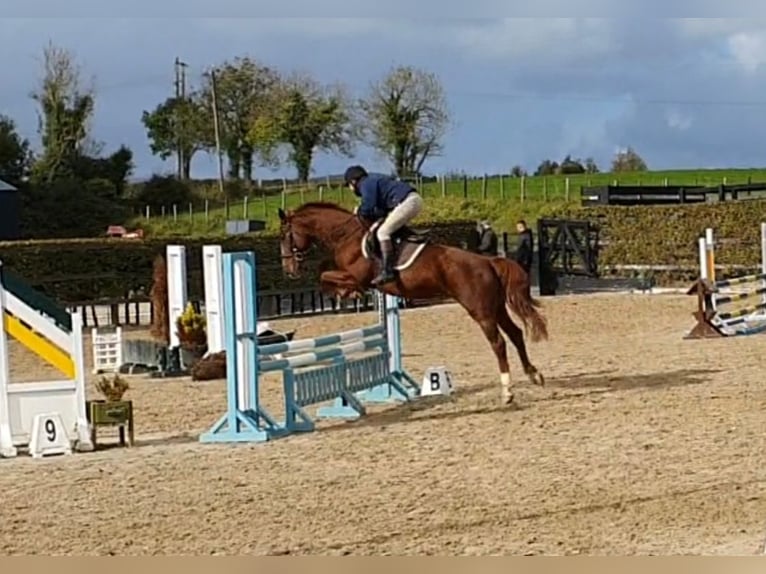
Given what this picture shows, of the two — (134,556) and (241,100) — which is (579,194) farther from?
(134,556)

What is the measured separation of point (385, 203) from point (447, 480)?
2.65m

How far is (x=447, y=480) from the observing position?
5.67 meters

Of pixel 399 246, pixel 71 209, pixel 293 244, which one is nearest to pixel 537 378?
pixel 399 246

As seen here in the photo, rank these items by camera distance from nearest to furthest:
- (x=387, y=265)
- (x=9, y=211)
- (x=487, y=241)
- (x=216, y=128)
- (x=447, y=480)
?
(x=447, y=480) → (x=387, y=265) → (x=487, y=241) → (x=216, y=128) → (x=9, y=211)

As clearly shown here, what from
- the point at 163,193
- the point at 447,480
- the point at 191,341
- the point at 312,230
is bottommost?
the point at 447,480

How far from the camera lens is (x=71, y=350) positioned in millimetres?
6688

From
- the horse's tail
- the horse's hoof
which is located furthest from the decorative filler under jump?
the horse's tail

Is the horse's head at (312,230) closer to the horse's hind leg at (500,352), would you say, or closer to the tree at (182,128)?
the horse's hind leg at (500,352)

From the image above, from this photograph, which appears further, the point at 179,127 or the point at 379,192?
the point at 179,127

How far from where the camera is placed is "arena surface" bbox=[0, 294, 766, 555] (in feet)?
15.1

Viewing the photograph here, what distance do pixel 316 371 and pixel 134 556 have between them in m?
3.21

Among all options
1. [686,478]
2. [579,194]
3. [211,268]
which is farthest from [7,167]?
[686,478]

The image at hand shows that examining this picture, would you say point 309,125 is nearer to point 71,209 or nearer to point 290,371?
point 71,209

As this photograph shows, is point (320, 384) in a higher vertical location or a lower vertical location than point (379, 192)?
lower
